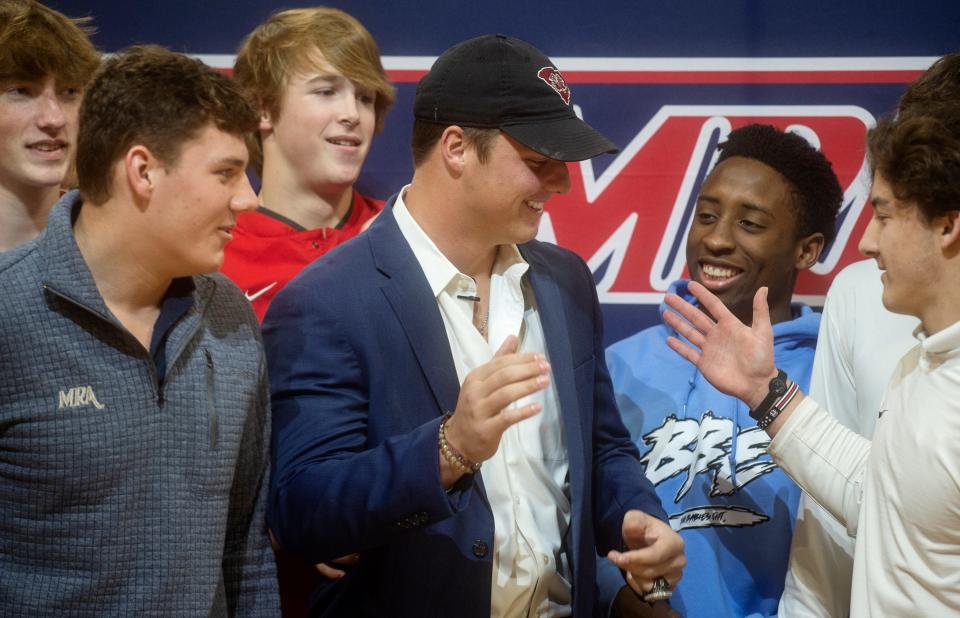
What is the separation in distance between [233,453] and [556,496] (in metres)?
0.70

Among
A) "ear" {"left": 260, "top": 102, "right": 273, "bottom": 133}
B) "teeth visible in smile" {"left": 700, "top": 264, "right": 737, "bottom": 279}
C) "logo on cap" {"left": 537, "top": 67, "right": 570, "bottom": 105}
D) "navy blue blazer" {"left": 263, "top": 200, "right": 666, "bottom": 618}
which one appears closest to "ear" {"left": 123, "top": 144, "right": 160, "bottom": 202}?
"navy blue blazer" {"left": 263, "top": 200, "right": 666, "bottom": 618}

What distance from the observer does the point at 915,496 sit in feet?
5.97

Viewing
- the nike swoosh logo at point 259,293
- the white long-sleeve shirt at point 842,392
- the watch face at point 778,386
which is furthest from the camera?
the nike swoosh logo at point 259,293

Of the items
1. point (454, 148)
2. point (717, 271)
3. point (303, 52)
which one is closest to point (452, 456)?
point (454, 148)

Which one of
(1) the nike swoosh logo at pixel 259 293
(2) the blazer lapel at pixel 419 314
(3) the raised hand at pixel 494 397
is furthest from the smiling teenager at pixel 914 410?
(1) the nike swoosh logo at pixel 259 293

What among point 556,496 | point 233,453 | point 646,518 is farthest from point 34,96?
point 646,518

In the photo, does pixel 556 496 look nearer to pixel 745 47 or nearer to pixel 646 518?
pixel 646 518

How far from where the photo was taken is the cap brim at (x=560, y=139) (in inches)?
82.0

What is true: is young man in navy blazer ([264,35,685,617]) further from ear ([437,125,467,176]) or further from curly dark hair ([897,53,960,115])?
curly dark hair ([897,53,960,115])

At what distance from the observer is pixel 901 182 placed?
1948 millimetres

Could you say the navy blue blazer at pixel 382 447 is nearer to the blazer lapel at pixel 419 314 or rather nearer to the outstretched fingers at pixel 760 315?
the blazer lapel at pixel 419 314

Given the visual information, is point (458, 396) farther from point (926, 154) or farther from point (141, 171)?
point (926, 154)

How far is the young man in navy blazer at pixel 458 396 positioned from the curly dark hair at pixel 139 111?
0.42 metres

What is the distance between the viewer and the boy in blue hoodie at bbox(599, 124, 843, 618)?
8.29ft
